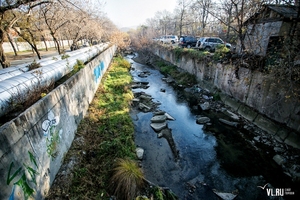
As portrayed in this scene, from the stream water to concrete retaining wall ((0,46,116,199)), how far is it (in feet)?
10.5

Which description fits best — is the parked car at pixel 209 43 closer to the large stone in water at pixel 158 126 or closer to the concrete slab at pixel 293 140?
the large stone in water at pixel 158 126

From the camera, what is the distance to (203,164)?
6473 mm

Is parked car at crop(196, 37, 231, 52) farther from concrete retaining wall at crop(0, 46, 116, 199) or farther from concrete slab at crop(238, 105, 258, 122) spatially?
concrete retaining wall at crop(0, 46, 116, 199)

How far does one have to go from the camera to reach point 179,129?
891 cm

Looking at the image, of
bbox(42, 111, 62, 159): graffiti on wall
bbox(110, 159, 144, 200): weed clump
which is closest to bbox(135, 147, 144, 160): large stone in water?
bbox(110, 159, 144, 200): weed clump

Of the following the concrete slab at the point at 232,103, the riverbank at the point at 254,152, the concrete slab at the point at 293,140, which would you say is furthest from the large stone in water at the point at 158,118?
the concrete slab at the point at 293,140

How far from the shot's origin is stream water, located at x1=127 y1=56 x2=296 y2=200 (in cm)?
546

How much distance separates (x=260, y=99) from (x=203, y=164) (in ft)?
16.9

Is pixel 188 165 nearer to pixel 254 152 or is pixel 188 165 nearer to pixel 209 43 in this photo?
pixel 254 152

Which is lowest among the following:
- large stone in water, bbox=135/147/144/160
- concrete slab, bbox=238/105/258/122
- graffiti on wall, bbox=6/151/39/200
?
large stone in water, bbox=135/147/144/160

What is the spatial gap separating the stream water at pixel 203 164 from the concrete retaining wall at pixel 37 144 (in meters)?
3.21

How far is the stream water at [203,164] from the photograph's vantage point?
5463mm

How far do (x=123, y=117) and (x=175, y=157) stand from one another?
3.29m

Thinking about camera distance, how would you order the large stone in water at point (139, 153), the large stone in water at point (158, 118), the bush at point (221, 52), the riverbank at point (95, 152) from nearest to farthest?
the riverbank at point (95, 152)
the large stone in water at point (139, 153)
the large stone in water at point (158, 118)
the bush at point (221, 52)
